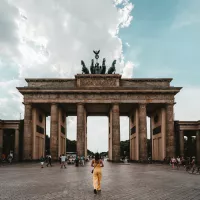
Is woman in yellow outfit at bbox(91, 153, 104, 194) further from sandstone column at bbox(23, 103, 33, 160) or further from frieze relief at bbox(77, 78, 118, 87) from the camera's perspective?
sandstone column at bbox(23, 103, 33, 160)

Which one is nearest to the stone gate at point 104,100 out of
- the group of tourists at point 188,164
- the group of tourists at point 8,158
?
the group of tourists at point 8,158

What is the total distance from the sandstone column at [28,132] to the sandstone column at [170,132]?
26414mm

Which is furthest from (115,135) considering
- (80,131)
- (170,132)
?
(170,132)

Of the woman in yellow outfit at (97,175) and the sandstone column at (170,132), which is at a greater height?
the sandstone column at (170,132)

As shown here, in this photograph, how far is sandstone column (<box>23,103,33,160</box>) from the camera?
186 feet

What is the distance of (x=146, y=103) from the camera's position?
5756 centimetres

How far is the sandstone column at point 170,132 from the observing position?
55781mm

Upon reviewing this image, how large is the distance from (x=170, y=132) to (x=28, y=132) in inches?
1079

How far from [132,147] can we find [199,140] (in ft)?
47.6

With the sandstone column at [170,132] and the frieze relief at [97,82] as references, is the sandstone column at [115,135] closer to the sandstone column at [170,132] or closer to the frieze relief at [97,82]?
the frieze relief at [97,82]

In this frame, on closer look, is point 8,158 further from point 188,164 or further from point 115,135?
point 188,164

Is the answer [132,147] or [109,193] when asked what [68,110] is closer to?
[132,147]

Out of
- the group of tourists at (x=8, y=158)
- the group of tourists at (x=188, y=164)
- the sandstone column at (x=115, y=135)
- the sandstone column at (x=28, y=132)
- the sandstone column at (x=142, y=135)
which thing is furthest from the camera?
the sandstone column at (x=115, y=135)

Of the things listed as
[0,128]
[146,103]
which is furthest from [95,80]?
[0,128]
